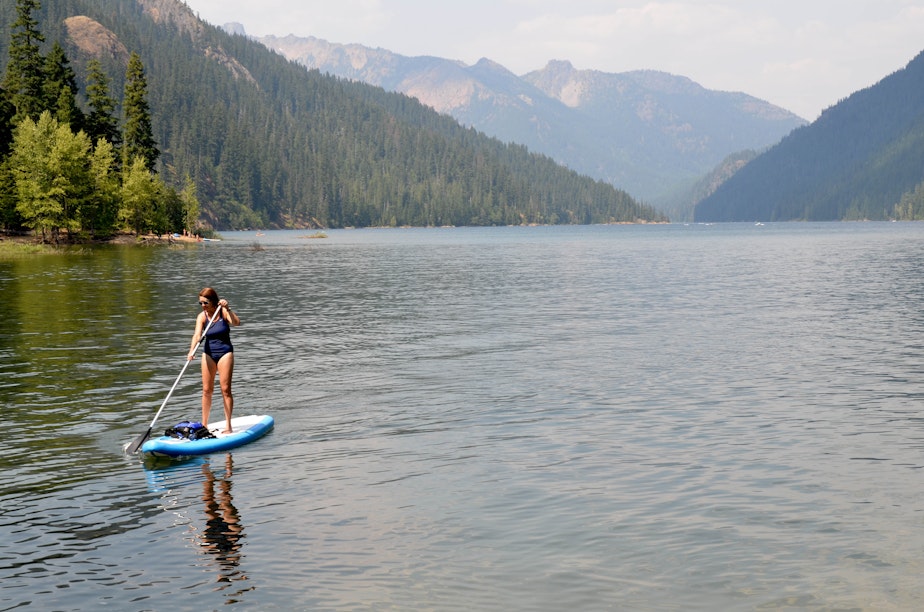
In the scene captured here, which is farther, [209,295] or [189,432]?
[209,295]

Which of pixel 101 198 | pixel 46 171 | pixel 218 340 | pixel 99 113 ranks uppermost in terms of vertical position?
pixel 99 113

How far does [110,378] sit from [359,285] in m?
43.9

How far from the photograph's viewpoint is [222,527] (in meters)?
15.9

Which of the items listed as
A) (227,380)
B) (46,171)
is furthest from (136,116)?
(227,380)

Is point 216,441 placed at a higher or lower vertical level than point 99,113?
lower

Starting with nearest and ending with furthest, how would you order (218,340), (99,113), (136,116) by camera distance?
(218,340), (99,113), (136,116)

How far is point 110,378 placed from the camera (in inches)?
1214

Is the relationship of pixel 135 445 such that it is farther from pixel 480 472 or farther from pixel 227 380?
pixel 480 472

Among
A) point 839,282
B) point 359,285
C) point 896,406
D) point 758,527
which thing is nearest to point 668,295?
point 839,282

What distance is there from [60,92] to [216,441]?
13790 cm

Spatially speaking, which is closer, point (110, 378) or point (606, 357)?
point (110, 378)

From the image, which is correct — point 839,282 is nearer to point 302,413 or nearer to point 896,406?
point 896,406

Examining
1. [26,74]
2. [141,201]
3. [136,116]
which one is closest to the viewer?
[141,201]

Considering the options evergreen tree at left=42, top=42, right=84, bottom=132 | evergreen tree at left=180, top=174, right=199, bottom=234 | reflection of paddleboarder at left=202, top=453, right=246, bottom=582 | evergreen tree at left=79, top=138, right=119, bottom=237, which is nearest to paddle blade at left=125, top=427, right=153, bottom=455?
reflection of paddleboarder at left=202, top=453, right=246, bottom=582
